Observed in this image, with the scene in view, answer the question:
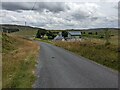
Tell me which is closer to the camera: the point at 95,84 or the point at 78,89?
the point at 78,89

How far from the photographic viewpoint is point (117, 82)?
39.9ft

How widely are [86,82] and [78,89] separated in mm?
1712

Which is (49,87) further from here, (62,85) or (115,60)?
(115,60)

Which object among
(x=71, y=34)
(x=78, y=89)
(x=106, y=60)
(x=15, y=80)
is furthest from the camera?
(x=71, y=34)

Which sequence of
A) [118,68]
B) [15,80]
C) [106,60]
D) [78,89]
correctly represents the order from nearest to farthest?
[78,89], [15,80], [118,68], [106,60]

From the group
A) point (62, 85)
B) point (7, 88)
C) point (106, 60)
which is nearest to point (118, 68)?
point (106, 60)

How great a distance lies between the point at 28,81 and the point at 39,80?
69 cm

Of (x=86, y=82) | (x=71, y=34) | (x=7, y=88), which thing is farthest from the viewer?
(x=71, y=34)

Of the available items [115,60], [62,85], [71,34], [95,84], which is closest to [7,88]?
[62,85]

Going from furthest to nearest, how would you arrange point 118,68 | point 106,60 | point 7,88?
point 106,60, point 118,68, point 7,88

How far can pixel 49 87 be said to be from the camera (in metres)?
11.4

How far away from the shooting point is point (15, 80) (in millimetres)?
13391

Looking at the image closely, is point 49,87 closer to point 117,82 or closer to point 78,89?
point 78,89

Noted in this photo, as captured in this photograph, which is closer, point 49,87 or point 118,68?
point 49,87
